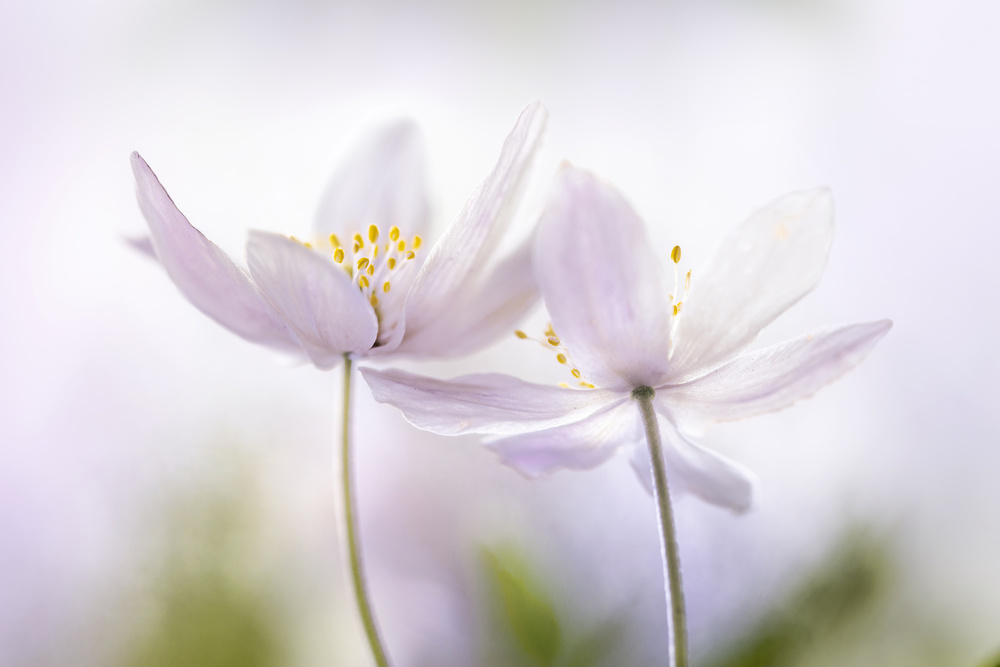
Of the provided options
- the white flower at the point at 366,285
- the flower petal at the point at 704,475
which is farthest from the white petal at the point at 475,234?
the flower petal at the point at 704,475

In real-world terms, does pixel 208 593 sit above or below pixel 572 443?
below

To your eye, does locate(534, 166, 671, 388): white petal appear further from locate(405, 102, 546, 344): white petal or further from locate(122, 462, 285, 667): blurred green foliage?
locate(122, 462, 285, 667): blurred green foliage

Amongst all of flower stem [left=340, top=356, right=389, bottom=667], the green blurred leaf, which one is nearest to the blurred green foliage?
the green blurred leaf

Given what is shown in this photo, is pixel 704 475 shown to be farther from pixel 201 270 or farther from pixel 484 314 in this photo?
pixel 201 270

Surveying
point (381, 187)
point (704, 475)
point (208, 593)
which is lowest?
point (208, 593)

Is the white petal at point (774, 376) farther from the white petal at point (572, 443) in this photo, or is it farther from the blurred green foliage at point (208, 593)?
the blurred green foliage at point (208, 593)

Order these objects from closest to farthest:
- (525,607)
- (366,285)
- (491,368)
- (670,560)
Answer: (670,560) → (366,285) → (525,607) → (491,368)

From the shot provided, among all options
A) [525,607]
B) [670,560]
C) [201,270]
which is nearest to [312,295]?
[201,270]
